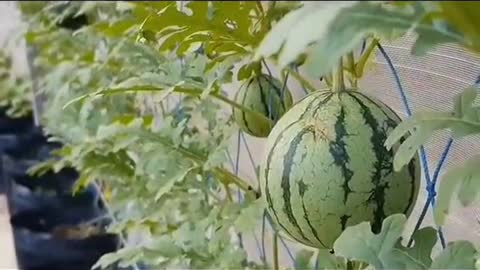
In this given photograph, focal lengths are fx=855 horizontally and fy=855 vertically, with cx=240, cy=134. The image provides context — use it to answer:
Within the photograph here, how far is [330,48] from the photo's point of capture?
356mm

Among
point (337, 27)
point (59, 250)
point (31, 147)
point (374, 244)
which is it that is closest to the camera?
point (337, 27)

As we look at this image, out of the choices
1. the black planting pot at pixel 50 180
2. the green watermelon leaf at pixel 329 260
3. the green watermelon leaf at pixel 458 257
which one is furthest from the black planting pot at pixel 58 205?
the green watermelon leaf at pixel 458 257

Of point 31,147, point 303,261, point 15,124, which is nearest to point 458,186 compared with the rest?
point 303,261

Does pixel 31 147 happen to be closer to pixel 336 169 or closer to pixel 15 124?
pixel 15 124

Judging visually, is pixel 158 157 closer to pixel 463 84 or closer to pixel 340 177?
pixel 463 84

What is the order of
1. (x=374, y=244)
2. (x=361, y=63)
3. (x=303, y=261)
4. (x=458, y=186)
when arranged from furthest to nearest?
1. (x=303, y=261)
2. (x=361, y=63)
3. (x=374, y=244)
4. (x=458, y=186)

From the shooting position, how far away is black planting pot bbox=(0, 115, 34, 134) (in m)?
3.42

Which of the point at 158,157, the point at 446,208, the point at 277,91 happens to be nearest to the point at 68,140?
the point at 158,157

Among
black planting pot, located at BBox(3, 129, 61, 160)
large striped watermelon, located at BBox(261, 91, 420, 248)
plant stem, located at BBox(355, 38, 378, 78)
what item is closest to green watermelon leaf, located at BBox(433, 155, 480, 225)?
large striped watermelon, located at BBox(261, 91, 420, 248)

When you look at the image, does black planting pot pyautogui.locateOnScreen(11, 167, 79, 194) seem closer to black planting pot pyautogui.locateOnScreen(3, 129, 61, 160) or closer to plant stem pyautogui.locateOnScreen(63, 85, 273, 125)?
black planting pot pyautogui.locateOnScreen(3, 129, 61, 160)

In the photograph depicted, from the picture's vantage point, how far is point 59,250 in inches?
97.3

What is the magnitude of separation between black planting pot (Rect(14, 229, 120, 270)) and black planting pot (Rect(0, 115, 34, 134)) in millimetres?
976

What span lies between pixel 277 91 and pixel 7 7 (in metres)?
2.77

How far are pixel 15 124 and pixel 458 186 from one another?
3.19 metres
